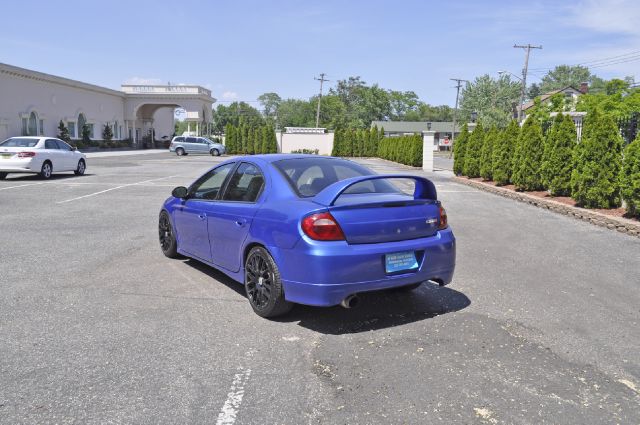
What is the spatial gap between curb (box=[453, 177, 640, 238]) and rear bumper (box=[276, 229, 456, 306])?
700 centimetres

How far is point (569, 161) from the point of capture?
13391mm

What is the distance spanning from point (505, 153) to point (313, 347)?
14.7 meters

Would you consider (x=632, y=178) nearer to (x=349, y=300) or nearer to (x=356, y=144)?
(x=349, y=300)

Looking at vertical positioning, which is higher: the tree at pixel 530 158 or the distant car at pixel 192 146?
the tree at pixel 530 158

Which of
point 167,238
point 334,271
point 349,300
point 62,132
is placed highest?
point 62,132

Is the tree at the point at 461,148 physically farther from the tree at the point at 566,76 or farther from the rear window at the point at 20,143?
the tree at the point at 566,76

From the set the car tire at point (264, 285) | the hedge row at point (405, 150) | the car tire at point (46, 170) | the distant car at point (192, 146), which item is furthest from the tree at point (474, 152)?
the distant car at point (192, 146)

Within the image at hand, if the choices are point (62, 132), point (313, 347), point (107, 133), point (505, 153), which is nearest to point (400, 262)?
point (313, 347)

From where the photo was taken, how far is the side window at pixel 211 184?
5.91 metres

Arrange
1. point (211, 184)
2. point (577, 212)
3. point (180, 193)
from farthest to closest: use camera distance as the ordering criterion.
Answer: point (577, 212) < point (180, 193) < point (211, 184)

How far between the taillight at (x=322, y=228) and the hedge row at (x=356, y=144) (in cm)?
4611

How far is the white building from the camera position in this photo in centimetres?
3684

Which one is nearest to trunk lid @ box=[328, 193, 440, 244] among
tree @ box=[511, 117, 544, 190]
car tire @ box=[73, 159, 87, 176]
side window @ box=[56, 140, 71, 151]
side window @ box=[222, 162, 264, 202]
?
side window @ box=[222, 162, 264, 202]

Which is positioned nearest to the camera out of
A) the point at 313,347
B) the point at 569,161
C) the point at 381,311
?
the point at 313,347
